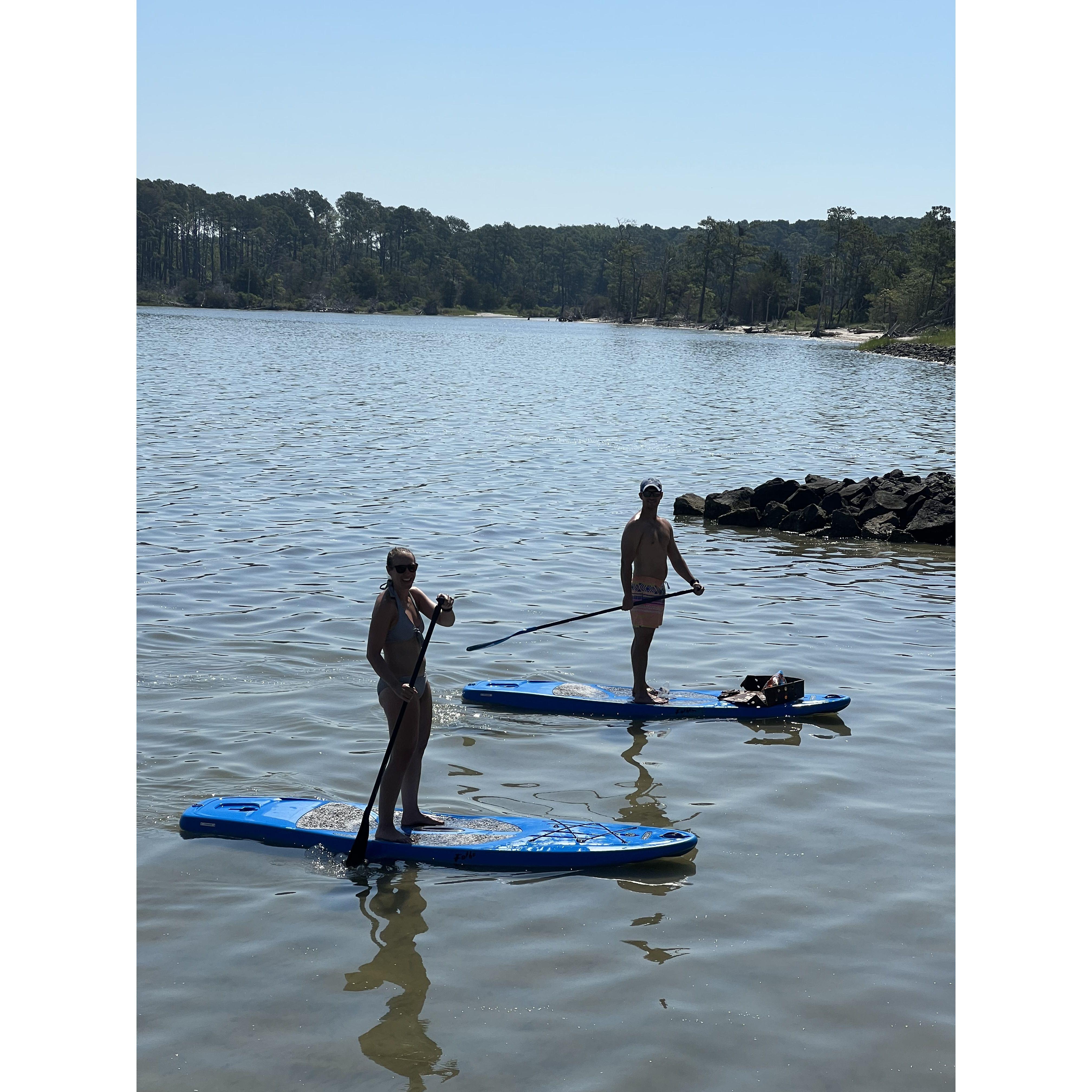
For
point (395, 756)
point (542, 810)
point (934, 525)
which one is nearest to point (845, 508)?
point (934, 525)

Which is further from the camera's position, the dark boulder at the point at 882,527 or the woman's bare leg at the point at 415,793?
the dark boulder at the point at 882,527

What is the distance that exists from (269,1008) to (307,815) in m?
2.17

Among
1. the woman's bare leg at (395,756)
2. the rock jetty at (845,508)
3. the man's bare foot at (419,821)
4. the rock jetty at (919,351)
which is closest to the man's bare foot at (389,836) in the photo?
the woman's bare leg at (395,756)

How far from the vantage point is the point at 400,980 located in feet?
20.2

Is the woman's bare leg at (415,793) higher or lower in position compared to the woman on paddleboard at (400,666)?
lower

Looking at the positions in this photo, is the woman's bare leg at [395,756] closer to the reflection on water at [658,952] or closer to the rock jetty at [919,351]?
the reflection on water at [658,952]

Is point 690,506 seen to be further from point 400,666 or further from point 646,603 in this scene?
point 400,666

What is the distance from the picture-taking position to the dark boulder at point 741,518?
68.9ft

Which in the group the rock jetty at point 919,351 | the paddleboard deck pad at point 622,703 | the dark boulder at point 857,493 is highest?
the rock jetty at point 919,351

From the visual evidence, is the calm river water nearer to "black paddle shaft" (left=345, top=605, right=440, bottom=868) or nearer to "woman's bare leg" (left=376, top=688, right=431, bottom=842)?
"black paddle shaft" (left=345, top=605, right=440, bottom=868)

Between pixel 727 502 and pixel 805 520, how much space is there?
1.56m

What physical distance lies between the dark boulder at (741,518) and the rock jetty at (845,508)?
0.01 meters

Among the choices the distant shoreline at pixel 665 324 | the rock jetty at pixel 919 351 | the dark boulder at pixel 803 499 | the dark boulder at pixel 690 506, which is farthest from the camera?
the distant shoreline at pixel 665 324
